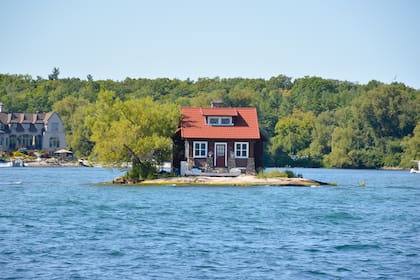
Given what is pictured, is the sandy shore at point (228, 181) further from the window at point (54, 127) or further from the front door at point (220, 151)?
the window at point (54, 127)

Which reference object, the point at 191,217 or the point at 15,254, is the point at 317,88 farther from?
the point at 15,254

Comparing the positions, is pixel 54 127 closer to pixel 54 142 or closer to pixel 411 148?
pixel 54 142

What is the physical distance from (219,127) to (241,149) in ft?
8.04

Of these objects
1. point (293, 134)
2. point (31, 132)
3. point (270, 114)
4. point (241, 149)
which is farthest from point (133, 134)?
point (270, 114)

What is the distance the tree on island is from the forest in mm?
73

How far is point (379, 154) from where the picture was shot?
121 metres

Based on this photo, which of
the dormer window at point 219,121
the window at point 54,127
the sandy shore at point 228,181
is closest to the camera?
the sandy shore at point 228,181

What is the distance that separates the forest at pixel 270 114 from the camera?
58.6 m

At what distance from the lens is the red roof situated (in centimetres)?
5941

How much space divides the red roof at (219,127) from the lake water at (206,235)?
29.0 feet

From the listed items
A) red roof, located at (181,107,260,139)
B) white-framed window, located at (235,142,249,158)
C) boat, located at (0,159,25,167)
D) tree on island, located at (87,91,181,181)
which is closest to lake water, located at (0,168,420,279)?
tree on island, located at (87,91,181,181)

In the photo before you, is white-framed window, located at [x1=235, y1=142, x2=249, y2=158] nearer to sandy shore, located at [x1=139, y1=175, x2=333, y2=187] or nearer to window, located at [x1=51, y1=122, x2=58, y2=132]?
sandy shore, located at [x1=139, y1=175, x2=333, y2=187]

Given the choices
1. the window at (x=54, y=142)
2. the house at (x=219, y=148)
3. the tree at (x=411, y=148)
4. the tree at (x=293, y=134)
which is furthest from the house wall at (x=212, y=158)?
the window at (x=54, y=142)

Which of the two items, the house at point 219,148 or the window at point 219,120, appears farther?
the window at point 219,120
